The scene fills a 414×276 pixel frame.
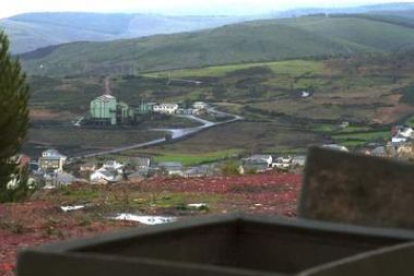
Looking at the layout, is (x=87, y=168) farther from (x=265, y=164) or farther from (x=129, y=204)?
(x=129, y=204)

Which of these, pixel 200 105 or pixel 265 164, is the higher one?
pixel 265 164

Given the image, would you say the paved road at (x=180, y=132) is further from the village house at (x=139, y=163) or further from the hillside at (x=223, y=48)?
the hillside at (x=223, y=48)

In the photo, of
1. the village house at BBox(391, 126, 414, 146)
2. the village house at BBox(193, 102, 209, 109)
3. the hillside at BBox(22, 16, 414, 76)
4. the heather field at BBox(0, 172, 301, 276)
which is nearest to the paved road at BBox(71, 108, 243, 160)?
the village house at BBox(193, 102, 209, 109)

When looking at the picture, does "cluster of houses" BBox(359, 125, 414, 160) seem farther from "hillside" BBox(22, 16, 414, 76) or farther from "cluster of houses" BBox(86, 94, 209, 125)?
"hillside" BBox(22, 16, 414, 76)

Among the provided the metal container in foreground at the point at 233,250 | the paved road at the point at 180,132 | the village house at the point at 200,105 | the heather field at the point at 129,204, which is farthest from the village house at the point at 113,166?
the village house at the point at 200,105

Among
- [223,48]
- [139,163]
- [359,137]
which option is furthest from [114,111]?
[223,48]
